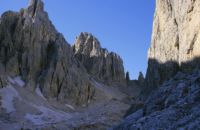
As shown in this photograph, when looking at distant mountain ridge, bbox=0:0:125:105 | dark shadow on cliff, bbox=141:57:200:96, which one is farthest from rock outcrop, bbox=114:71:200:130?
distant mountain ridge, bbox=0:0:125:105

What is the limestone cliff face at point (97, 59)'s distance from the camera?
166 metres

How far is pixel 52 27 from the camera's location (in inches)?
5069

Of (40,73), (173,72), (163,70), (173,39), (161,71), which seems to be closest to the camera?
(173,72)

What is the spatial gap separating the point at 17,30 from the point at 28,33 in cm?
353

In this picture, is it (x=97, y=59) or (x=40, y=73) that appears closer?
(x=40, y=73)

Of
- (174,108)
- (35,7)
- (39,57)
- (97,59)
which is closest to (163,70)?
(174,108)

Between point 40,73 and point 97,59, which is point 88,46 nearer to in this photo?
point 97,59

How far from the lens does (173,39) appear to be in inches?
1866

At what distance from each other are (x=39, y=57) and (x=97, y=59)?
53.8m

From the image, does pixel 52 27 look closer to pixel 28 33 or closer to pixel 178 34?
pixel 28 33

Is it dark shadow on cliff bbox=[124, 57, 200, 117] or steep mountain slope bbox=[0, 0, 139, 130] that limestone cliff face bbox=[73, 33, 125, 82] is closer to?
steep mountain slope bbox=[0, 0, 139, 130]

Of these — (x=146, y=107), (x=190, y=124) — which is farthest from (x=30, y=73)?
(x=190, y=124)

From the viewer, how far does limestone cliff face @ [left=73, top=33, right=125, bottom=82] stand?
166250 mm

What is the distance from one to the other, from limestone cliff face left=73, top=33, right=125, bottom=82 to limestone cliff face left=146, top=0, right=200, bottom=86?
349ft
